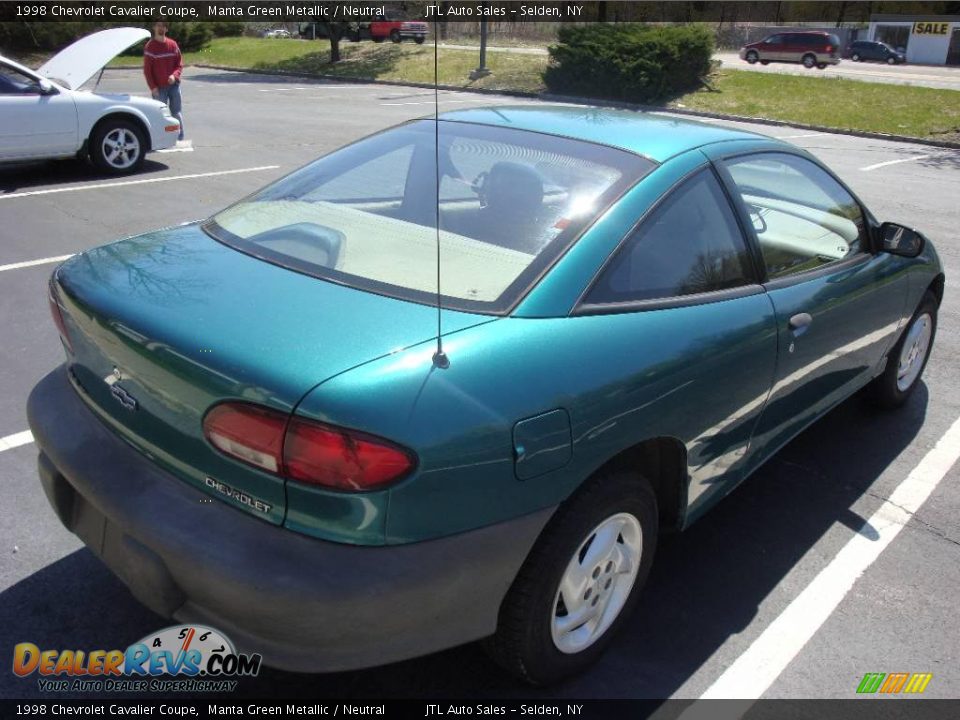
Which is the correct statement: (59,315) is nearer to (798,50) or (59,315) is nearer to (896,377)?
(896,377)

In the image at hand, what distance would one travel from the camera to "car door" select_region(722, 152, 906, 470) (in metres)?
3.15

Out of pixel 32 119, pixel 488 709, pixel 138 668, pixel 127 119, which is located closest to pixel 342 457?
pixel 488 709

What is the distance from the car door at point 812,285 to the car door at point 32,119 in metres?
8.43

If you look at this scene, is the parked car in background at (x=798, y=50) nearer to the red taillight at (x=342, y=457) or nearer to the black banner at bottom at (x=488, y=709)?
the black banner at bottom at (x=488, y=709)

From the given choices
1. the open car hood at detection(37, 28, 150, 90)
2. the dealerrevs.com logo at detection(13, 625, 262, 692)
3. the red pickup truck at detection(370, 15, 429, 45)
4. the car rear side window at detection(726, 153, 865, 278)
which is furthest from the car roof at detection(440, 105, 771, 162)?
the red pickup truck at detection(370, 15, 429, 45)

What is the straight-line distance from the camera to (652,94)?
23.4 metres

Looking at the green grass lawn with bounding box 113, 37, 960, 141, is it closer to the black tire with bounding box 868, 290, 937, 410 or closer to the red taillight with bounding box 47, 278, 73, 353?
the black tire with bounding box 868, 290, 937, 410

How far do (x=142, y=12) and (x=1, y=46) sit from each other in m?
5.52

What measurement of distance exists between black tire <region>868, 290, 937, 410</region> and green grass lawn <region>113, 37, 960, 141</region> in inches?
609

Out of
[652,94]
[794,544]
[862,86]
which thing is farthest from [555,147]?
[862,86]

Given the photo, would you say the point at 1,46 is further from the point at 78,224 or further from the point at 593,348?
the point at 593,348

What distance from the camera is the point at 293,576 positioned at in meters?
1.96

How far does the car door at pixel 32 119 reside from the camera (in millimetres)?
9078

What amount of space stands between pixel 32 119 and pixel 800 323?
29.3ft
